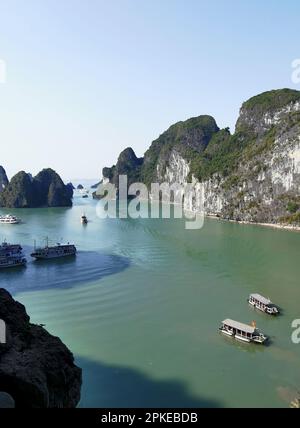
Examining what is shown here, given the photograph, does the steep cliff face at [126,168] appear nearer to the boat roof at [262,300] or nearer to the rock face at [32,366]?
the boat roof at [262,300]

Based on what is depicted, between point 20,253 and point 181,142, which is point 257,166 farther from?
point 181,142

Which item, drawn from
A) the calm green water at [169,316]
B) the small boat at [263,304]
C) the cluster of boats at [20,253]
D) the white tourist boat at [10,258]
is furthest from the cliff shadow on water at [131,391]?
the cluster of boats at [20,253]

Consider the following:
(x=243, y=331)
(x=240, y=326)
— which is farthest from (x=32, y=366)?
(x=240, y=326)

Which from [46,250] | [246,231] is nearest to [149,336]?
[46,250]

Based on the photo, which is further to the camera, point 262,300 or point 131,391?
point 262,300

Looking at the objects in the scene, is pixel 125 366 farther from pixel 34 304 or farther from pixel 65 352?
pixel 34 304
